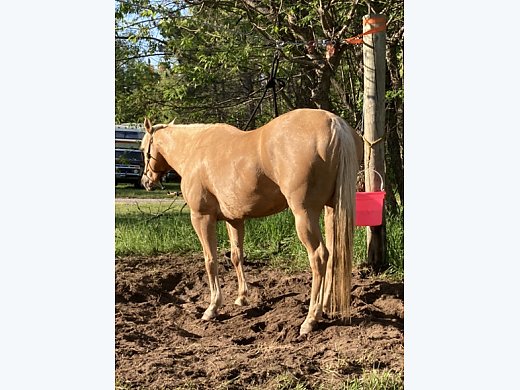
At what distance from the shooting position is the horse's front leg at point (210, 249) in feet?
14.0

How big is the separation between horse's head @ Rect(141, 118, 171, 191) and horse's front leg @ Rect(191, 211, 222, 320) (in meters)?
0.62

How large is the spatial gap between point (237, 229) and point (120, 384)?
1571 mm

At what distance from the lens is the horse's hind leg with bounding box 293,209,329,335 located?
361 centimetres

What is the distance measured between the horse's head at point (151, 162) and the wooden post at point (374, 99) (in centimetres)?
163

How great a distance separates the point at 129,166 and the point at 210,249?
0.95 metres

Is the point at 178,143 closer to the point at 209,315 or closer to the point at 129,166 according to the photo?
the point at 129,166

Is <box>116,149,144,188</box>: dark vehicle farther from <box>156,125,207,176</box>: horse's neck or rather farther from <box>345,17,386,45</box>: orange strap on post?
<box>345,17,386,45</box>: orange strap on post

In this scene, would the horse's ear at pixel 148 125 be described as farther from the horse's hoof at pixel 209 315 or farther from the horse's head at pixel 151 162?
the horse's hoof at pixel 209 315

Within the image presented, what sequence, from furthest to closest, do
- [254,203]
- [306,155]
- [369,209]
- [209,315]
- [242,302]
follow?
[242,302] < [209,315] < [369,209] < [254,203] < [306,155]

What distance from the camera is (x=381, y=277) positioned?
186 inches

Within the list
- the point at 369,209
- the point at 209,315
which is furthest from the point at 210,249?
the point at 369,209

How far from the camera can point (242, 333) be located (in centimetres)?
396

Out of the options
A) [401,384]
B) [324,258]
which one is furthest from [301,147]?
[401,384]

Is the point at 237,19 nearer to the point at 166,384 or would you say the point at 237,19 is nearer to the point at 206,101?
the point at 206,101
